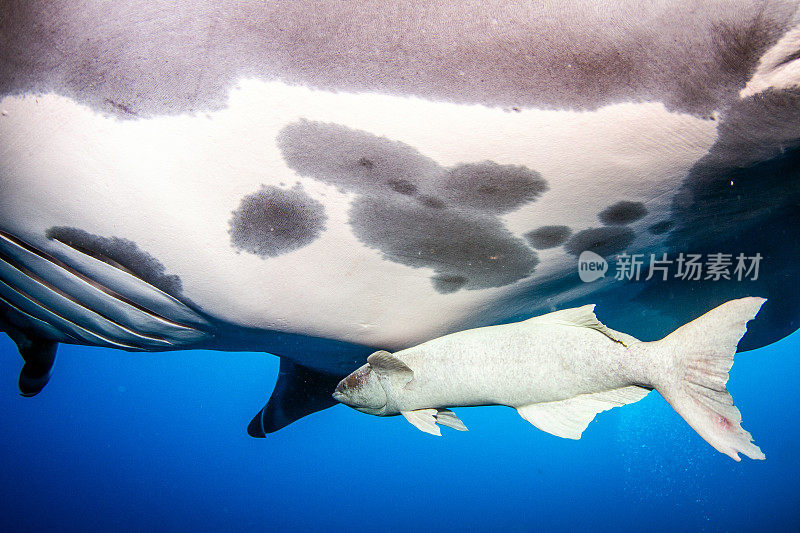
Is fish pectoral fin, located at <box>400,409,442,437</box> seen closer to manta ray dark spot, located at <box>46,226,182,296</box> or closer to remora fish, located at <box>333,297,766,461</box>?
remora fish, located at <box>333,297,766,461</box>

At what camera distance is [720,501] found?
139 ft

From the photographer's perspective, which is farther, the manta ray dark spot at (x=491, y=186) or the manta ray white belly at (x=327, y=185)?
the manta ray dark spot at (x=491, y=186)

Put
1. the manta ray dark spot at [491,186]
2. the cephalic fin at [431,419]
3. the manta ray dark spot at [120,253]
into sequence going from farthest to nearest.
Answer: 1. the cephalic fin at [431,419]
2. the manta ray dark spot at [120,253]
3. the manta ray dark spot at [491,186]

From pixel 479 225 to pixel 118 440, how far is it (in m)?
68.1

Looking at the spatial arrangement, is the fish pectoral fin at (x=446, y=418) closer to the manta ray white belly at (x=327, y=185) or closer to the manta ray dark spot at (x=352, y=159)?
the manta ray white belly at (x=327, y=185)

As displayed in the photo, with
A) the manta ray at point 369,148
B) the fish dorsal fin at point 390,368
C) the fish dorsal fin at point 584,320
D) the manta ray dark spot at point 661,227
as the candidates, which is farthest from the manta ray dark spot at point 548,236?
the fish dorsal fin at point 390,368

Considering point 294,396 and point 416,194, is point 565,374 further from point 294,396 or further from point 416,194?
point 294,396

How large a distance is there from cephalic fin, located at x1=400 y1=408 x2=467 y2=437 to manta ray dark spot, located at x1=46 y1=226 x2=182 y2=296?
3.44 feet

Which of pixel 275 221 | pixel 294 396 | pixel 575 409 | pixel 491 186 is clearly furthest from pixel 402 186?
pixel 294 396

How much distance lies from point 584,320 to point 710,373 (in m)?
0.37

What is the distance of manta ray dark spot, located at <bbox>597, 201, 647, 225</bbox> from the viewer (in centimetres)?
136

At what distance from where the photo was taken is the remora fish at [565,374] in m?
1.13

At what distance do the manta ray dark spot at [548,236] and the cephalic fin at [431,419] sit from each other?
2.61 feet

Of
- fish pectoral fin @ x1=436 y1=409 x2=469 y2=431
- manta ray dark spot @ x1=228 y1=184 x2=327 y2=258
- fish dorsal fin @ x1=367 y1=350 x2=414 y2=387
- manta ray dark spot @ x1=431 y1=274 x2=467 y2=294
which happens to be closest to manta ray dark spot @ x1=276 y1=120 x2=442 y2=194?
manta ray dark spot @ x1=228 y1=184 x2=327 y2=258
